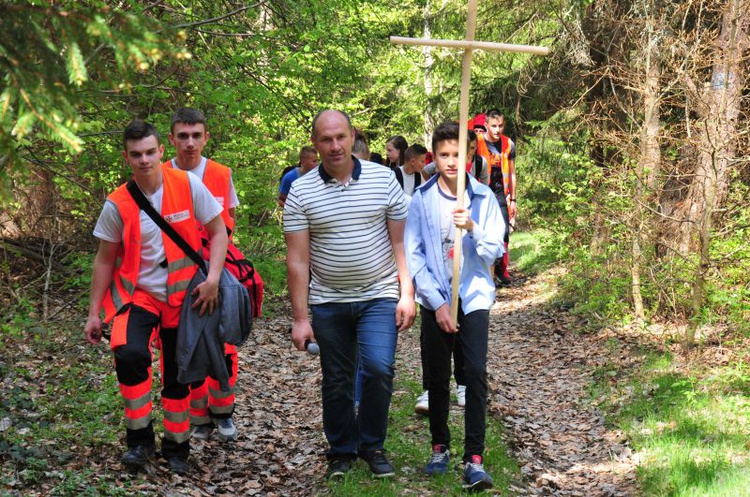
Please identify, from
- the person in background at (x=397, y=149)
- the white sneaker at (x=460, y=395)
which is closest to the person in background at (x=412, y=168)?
the person in background at (x=397, y=149)

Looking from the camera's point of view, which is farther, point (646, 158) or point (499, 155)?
point (499, 155)

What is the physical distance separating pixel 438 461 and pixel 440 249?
1.47 metres

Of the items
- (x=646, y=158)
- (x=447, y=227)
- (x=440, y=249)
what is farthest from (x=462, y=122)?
(x=646, y=158)

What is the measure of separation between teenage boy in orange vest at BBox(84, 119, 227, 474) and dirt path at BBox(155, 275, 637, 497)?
50 cm

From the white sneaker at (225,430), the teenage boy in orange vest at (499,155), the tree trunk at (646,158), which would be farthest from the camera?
the teenage boy in orange vest at (499,155)

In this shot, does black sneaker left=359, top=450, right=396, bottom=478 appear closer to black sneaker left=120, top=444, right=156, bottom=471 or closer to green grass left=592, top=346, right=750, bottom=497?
black sneaker left=120, top=444, right=156, bottom=471

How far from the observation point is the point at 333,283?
521cm

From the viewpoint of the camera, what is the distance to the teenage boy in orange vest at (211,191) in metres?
6.22

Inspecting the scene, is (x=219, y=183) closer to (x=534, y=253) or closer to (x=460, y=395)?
(x=460, y=395)

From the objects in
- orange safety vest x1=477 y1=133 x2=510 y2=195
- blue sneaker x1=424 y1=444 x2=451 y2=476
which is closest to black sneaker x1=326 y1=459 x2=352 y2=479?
blue sneaker x1=424 y1=444 x2=451 y2=476

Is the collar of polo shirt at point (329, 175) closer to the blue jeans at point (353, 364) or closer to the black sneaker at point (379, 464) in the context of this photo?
the blue jeans at point (353, 364)

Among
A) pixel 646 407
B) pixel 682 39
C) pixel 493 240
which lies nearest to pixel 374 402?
pixel 493 240

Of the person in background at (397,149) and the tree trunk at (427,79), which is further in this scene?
the tree trunk at (427,79)

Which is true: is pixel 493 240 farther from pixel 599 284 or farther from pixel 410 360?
pixel 599 284
